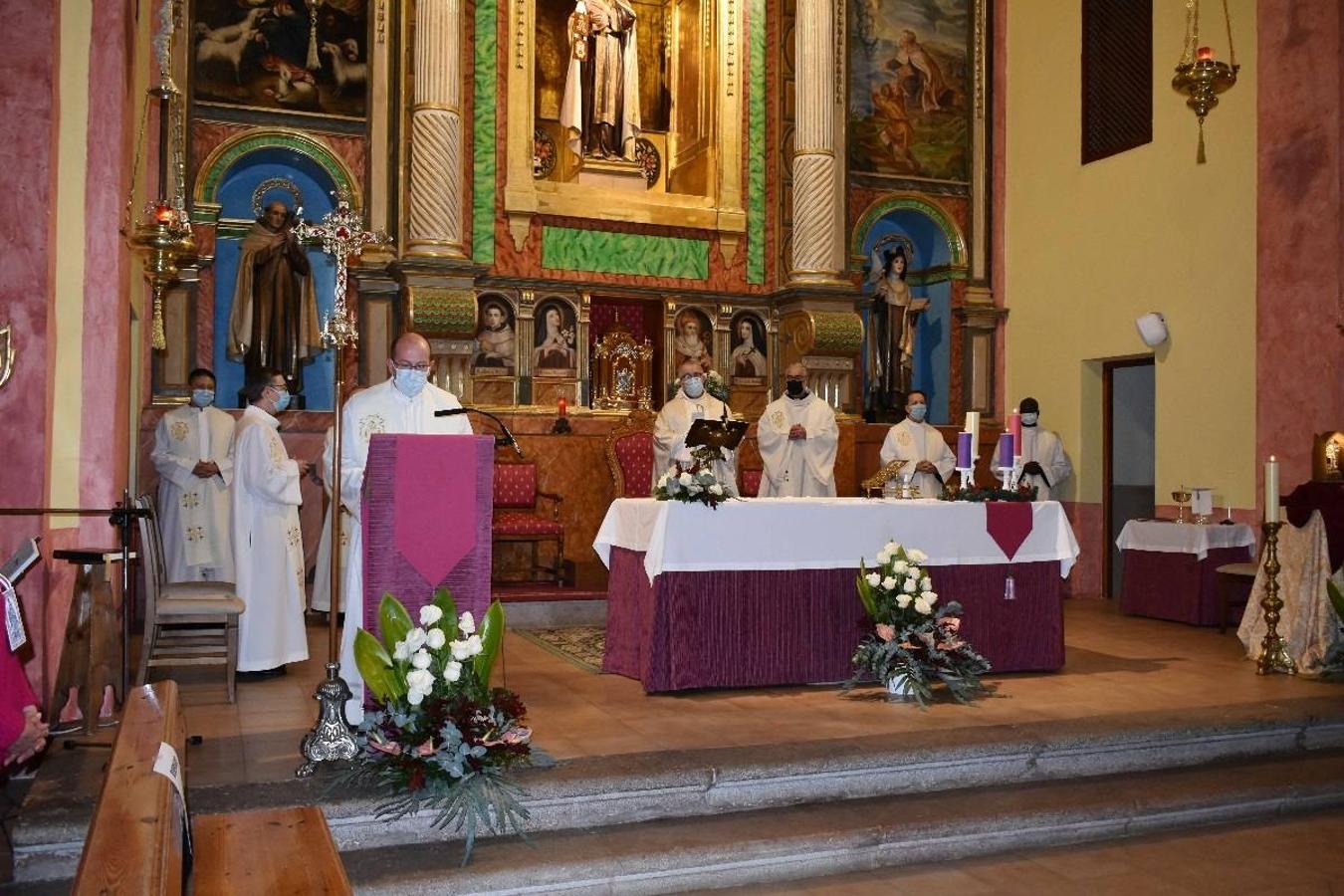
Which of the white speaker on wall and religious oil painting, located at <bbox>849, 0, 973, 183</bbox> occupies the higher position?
religious oil painting, located at <bbox>849, 0, 973, 183</bbox>

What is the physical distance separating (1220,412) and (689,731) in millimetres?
6710

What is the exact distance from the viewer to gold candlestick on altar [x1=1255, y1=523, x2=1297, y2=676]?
24.5 feet

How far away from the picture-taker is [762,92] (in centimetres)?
1248

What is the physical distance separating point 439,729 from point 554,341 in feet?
25.1

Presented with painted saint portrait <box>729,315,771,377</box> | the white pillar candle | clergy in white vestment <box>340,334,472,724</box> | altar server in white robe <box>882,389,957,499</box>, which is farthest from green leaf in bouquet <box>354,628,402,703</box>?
painted saint portrait <box>729,315,771,377</box>

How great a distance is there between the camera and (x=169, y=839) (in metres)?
2.15

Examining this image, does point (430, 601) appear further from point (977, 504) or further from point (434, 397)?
point (977, 504)

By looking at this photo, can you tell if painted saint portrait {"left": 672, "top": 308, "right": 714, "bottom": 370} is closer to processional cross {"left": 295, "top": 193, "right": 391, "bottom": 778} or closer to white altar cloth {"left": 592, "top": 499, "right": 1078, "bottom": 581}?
white altar cloth {"left": 592, "top": 499, "right": 1078, "bottom": 581}

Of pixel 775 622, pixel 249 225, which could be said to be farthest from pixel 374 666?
pixel 249 225

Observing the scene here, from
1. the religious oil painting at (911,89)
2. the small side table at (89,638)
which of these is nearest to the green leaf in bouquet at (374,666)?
the small side table at (89,638)

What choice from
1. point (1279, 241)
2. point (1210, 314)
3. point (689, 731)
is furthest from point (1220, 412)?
point (689, 731)

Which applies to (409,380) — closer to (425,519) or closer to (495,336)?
(425,519)

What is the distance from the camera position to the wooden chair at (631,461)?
10.4 metres

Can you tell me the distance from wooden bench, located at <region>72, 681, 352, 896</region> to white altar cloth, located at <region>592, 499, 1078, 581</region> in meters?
3.67
